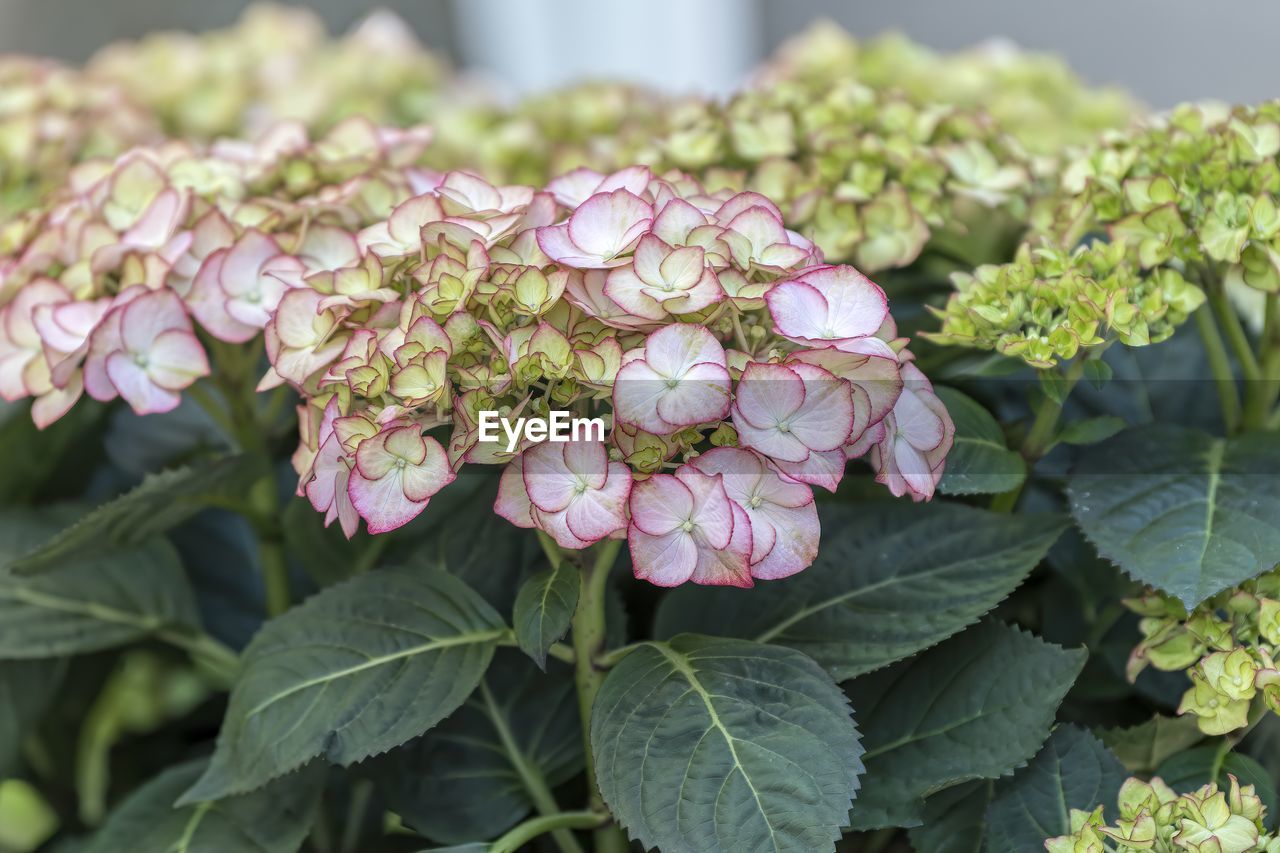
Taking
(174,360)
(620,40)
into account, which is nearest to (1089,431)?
(174,360)

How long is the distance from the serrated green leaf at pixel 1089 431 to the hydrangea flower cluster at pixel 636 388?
114 mm

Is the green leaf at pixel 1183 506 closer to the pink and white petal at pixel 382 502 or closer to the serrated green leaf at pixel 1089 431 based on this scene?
the serrated green leaf at pixel 1089 431

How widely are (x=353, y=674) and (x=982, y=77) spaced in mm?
912

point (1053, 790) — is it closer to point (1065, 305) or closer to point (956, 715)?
point (956, 715)

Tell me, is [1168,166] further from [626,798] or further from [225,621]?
[225,621]

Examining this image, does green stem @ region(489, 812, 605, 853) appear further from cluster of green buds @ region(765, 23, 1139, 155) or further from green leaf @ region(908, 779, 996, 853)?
cluster of green buds @ region(765, 23, 1139, 155)

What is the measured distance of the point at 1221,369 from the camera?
2.28 feet

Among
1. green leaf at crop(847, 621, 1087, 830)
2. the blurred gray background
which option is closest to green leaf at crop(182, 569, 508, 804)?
green leaf at crop(847, 621, 1087, 830)

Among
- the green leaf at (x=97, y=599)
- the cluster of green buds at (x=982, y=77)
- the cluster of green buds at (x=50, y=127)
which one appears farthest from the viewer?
the cluster of green buds at (x=982, y=77)

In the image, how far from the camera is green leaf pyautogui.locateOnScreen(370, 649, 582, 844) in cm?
68

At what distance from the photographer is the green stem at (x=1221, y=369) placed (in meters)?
0.68

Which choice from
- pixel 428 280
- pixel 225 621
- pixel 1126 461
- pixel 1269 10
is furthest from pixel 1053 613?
pixel 1269 10

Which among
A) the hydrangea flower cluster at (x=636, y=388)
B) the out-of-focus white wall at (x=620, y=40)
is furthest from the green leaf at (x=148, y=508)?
the out-of-focus white wall at (x=620, y=40)

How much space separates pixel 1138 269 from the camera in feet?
2.13
